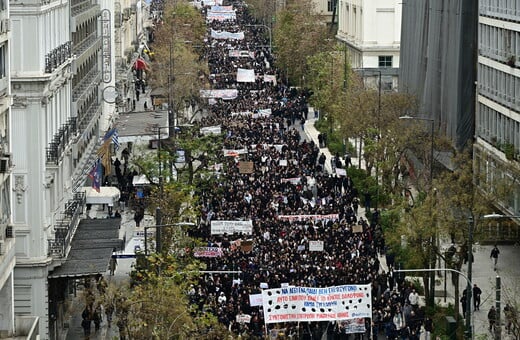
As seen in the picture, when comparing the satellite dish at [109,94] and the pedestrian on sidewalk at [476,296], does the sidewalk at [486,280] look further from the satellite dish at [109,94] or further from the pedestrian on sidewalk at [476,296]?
the satellite dish at [109,94]

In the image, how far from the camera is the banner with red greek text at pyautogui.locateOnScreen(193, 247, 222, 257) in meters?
61.2

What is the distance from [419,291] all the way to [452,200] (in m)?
3.84

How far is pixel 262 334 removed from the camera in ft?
171

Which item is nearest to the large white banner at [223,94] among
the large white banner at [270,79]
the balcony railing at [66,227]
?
the large white banner at [270,79]

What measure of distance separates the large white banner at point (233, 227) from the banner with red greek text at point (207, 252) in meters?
4.49

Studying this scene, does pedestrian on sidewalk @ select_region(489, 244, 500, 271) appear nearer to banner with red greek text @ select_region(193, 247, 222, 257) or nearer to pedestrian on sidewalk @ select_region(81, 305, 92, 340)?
banner with red greek text @ select_region(193, 247, 222, 257)

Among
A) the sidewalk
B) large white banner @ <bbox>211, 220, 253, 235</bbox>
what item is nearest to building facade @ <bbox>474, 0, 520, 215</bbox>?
the sidewalk

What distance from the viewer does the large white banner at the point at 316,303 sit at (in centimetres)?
5150

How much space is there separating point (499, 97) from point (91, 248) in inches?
1031

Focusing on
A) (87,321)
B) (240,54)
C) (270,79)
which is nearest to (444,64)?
(87,321)

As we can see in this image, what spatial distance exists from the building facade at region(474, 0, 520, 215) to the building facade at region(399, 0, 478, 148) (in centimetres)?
205

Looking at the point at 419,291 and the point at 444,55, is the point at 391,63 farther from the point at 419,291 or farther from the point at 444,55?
the point at 419,291

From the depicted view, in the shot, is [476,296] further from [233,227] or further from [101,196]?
[101,196]

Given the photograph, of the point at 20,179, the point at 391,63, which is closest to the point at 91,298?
the point at 20,179
